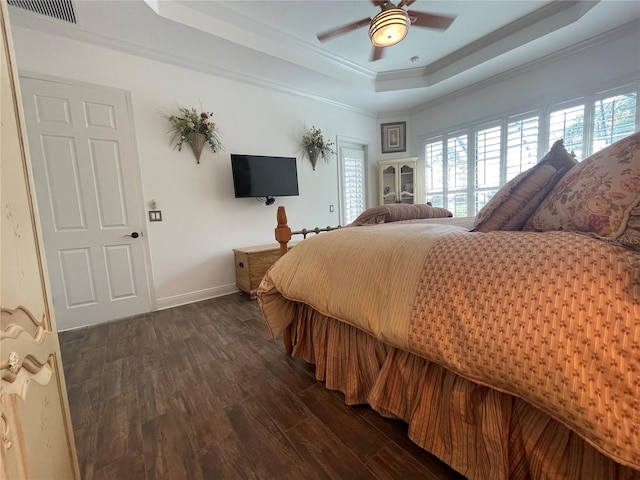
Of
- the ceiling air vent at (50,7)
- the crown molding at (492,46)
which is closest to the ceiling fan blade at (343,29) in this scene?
the crown molding at (492,46)

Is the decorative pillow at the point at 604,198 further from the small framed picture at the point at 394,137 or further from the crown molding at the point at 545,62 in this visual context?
the small framed picture at the point at 394,137

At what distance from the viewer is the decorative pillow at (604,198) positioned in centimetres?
72

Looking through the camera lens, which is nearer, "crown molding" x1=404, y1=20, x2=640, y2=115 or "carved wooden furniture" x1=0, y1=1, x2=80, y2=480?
"carved wooden furniture" x1=0, y1=1, x2=80, y2=480

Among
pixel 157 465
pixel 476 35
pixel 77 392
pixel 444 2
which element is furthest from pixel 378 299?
pixel 476 35

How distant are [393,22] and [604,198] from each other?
2.08 metres

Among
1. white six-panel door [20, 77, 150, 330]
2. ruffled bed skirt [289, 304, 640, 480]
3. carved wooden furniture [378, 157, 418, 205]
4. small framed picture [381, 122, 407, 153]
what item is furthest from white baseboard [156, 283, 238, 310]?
small framed picture [381, 122, 407, 153]

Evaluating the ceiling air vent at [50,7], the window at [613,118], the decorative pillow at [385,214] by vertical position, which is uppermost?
the ceiling air vent at [50,7]

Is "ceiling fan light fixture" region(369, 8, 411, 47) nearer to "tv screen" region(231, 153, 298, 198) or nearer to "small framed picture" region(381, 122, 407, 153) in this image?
"tv screen" region(231, 153, 298, 198)

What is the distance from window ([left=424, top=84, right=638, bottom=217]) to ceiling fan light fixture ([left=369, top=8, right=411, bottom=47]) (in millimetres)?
2551

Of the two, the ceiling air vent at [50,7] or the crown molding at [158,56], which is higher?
the ceiling air vent at [50,7]

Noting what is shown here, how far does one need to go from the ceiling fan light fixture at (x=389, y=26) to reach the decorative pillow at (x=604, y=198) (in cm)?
189

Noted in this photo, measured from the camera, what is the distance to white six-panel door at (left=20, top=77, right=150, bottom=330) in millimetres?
2307

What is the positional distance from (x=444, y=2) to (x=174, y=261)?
13.2 ft

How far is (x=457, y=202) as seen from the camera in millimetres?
4410
